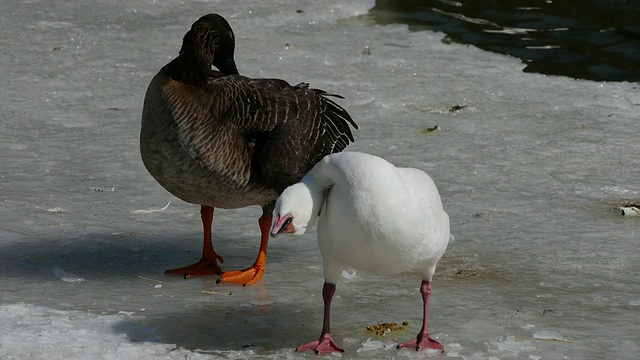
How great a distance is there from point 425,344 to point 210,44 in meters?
2.16

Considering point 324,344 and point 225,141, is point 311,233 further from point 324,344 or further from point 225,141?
point 324,344

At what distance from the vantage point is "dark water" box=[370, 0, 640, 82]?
31.9 ft

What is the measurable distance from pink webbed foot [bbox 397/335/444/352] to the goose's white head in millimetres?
714

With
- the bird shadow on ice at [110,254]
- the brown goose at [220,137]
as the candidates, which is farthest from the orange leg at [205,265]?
the bird shadow on ice at [110,254]

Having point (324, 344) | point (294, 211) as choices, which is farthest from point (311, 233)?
point (294, 211)

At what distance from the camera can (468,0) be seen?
11.7 metres

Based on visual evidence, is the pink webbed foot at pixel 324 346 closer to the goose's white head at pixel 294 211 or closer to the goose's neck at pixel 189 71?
the goose's white head at pixel 294 211

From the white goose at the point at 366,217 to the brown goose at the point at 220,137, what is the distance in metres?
1.08

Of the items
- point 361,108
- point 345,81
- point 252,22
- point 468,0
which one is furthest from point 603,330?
point 468,0

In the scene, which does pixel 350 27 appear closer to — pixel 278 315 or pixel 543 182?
pixel 543 182

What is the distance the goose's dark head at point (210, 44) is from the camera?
565 cm

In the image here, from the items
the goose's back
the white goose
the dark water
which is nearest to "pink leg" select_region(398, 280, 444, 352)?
the white goose

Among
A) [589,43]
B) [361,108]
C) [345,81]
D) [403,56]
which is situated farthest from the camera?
[589,43]

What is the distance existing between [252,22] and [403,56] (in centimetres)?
178
